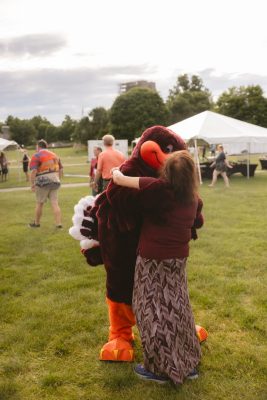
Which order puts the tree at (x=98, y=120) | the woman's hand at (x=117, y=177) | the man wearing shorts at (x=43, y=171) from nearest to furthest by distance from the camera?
1. the woman's hand at (x=117, y=177)
2. the man wearing shorts at (x=43, y=171)
3. the tree at (x=98, y=120)

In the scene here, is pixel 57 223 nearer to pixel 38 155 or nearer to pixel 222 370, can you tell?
pixel 38 155

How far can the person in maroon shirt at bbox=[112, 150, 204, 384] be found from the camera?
9.79 ft

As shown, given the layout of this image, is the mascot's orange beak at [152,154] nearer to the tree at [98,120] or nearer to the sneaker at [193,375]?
the sneaker at [193,375]

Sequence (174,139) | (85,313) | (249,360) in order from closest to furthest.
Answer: (174,139) → (249,360) → (85,313)

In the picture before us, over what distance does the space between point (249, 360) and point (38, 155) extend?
5.82 m

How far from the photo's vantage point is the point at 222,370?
347 centimetres

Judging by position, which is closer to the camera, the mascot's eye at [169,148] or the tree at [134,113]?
the mascot's eye at [169,148]

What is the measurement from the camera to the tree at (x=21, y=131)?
309 ft

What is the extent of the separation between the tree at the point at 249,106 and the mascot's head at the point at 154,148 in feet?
179

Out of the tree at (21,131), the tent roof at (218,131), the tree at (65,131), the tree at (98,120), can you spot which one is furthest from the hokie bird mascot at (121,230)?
the tree at (65,131)

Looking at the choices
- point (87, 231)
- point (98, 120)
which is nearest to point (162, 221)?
point (87, 231)

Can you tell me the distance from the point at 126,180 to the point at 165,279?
32.3 inches

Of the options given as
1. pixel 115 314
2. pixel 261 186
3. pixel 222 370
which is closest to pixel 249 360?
pixel 222 370

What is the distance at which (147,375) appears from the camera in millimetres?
3324
